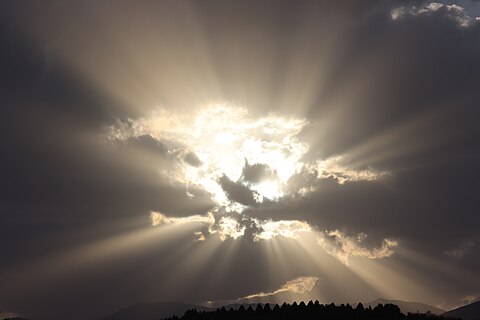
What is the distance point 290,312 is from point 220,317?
1380 inches

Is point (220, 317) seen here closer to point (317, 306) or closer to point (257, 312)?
point (257, 312)

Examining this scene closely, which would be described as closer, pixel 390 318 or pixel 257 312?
pixel 390 318

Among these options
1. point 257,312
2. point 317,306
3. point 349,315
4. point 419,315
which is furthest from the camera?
point 257,312

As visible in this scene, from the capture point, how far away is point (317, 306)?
166 meters

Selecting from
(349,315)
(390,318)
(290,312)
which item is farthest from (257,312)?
(390,318)

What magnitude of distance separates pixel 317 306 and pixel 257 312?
1063 inches

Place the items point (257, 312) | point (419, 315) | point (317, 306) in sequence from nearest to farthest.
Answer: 1. point (419, 315)
2. point (317, 306)
3. point (257, 312)

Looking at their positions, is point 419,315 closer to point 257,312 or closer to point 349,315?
point 349,315

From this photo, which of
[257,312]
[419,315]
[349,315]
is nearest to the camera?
[419,315]

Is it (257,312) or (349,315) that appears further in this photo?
(257,312)

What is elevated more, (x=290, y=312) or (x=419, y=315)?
(x=290, y=312)

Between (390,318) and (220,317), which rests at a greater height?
(220,317)

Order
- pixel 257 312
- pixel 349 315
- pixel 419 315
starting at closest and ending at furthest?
pixel 419 315 < pixel 349 315 < pixel 257 312

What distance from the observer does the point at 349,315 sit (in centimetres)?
15238
